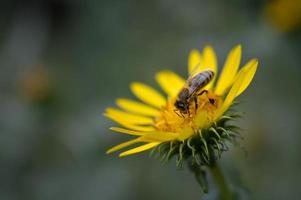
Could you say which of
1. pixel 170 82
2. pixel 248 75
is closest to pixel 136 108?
pixel 170 82

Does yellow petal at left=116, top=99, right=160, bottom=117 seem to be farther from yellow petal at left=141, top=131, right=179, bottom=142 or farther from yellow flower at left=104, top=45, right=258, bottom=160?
yellow petal at left=141, top=131, right=179, bottom=142

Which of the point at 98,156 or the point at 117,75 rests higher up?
the point at 117,75

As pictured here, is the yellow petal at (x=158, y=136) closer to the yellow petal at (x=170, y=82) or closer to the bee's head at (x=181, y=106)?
the bee's head at (x=181, y=106)

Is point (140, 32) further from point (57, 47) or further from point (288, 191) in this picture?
point (288, 191)

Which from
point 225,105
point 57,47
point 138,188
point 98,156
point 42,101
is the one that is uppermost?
point 57,47

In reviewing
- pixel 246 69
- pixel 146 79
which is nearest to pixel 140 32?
pixel 146 79

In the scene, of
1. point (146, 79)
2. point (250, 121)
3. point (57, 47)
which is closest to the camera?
point (250, 121)

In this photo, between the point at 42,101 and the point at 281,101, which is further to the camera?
the point at 42,101

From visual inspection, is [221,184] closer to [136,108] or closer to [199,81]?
[199,81]
